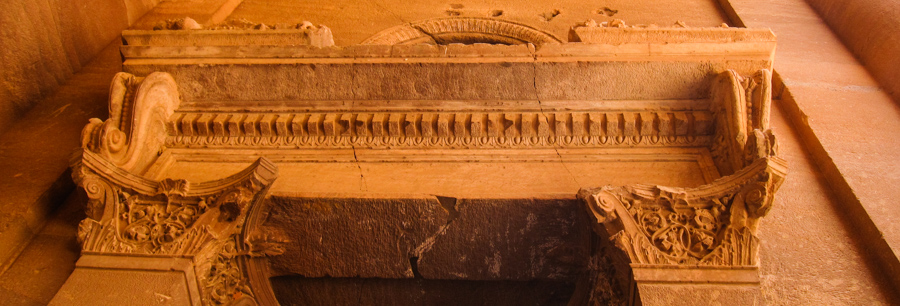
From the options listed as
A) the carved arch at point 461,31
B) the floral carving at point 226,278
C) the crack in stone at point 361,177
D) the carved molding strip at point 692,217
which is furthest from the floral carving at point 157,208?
the carved arch at point 461,31

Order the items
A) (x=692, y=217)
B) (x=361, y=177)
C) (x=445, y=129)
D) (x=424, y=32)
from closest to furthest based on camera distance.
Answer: (x=692, y=217), (x=361, y=177), (x=445, y=129), (x=424, y=32)

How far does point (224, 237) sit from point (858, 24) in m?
5.46

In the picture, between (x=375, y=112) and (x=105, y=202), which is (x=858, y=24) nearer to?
(x=375, y=112)

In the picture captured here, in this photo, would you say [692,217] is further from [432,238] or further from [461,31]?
[461,31]

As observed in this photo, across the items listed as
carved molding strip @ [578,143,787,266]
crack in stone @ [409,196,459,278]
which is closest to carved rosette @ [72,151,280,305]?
crack in stone @ [409,196,459,278]

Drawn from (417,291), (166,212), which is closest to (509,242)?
(417,291)

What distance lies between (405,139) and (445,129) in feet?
0.88

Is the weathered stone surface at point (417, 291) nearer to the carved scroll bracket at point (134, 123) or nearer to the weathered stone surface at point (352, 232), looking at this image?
the weathered stone surface at point (352, 232)

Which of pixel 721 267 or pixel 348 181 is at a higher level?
pixel 348 181

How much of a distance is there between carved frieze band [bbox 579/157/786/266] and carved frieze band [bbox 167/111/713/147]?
0.65 metres

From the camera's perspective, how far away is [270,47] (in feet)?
11.6

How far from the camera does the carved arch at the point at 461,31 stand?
490 cm

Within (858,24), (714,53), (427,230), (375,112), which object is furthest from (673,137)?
(858,24)

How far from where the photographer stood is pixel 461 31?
499 cm
